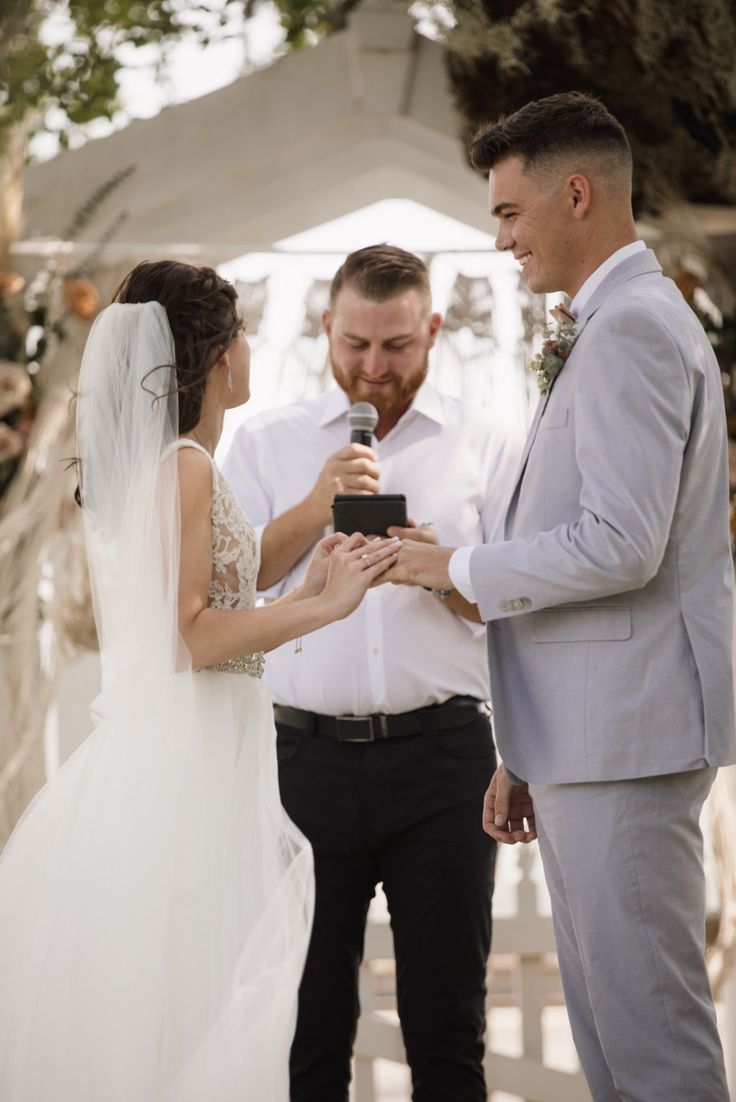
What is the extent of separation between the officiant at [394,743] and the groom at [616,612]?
55 centimetres

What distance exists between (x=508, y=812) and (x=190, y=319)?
1.10 m

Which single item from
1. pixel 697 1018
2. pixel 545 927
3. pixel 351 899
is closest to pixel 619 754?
pixel 697 1018

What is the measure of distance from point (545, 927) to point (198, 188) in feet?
8.56

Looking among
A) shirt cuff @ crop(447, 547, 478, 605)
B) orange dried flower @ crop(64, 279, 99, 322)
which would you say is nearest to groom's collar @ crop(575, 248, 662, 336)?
shirt cuff @ crop(447, 547, 478, 605)

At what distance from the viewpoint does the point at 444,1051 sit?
9.46 feet

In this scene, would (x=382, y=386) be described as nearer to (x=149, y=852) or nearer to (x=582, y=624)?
(x=582, y=624)

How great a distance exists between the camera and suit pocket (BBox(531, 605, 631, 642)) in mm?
2189

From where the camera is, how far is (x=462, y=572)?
2.29 m

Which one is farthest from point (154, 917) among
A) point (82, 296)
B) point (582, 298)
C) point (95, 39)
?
point (95, 39)

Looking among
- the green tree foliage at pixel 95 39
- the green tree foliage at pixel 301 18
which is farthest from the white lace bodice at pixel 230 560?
the green tree foliage at pixel 301 18

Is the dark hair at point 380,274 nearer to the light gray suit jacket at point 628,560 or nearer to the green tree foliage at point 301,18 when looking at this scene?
the light gray suit jacket at point 628,560

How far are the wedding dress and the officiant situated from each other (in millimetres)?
385

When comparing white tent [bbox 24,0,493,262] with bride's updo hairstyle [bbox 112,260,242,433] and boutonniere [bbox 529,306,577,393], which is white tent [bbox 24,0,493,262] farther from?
boutonniere [bbox 529,306,577,393]

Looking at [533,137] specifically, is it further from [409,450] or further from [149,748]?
[149,748]
